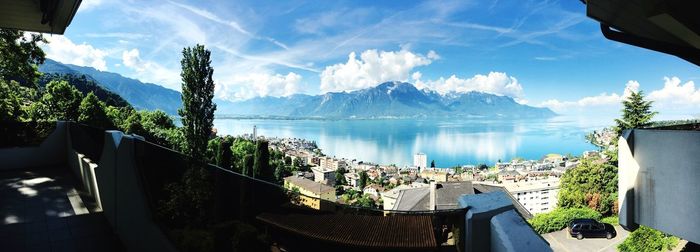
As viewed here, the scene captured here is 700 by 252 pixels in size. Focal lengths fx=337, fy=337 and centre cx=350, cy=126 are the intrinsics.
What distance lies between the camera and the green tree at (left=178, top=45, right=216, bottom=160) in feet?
58.6

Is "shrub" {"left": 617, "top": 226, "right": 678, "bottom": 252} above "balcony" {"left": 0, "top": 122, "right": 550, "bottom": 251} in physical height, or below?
below

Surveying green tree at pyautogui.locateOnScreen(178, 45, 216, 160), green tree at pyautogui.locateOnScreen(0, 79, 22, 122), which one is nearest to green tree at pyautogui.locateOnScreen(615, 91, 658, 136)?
green tree at pyautogui.locateOnScreen(178, 45, 216, 160)

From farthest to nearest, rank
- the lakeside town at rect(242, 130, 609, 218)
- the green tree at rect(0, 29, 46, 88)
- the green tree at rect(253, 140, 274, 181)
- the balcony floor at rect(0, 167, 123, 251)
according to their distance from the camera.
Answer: the green tree at rect(253, 140, 274, 181) < the lakeside town at rect(242, 130, 609, 218) < the green tree at rect(0, 29, 46, 88) < the balcony floor at rect(0, 167, 123, 251)

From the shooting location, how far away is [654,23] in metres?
5.86

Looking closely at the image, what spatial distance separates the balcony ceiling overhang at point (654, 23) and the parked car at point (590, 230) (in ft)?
28.0

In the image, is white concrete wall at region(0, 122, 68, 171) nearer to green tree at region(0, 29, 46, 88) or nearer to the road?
green tree at region(0, 29, 46, 88)

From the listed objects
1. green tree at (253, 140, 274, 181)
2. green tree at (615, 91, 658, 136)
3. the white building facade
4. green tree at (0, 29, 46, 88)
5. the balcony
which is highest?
green tree at (0, 29, 46, 88)

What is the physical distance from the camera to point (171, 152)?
8.27 feet

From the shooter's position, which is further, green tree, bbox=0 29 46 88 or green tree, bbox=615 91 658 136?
green tree, bbox=615 91 658 136

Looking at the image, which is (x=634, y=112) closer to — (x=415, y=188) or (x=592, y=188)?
(x=592, y=188)

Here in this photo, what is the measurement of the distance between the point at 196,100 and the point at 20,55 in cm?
991

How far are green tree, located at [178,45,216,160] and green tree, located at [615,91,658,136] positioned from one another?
21.5m

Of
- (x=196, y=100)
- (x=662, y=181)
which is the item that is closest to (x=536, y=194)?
(x=196, y=100)

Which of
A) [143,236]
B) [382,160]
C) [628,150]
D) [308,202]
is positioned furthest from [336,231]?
[382,160]
